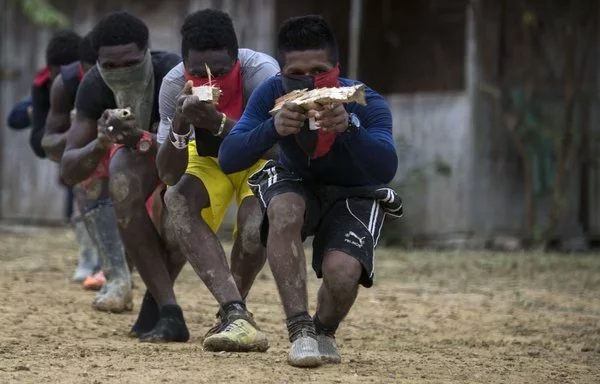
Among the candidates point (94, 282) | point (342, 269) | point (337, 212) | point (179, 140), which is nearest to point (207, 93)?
point (179, 140)

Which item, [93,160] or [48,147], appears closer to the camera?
[93,160]

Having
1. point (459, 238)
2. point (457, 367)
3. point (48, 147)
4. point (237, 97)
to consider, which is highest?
point (237, 97)

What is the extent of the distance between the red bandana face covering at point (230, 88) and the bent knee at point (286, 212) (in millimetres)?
913

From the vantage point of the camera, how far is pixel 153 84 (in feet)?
22.9

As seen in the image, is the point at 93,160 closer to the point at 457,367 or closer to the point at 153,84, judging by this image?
the point at 153,84

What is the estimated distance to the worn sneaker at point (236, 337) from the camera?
18.4 ft

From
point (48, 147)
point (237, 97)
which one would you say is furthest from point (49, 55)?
point (237, 97)

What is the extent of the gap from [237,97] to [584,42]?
8438mm

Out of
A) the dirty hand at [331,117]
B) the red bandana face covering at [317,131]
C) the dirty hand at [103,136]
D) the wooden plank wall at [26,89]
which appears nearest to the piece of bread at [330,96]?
the dirty hand at [331,117]

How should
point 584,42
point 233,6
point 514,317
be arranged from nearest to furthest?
1. point 514,317
2. point 584,42
3. point 233,6

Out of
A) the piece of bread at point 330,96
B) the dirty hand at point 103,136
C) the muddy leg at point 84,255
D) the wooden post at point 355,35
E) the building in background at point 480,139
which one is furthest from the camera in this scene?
the wooden post at point 355,35

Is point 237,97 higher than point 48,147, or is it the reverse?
point 237,97

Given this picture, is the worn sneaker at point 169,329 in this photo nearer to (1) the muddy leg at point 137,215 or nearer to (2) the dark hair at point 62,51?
(1) the muddy leg at point 137,215

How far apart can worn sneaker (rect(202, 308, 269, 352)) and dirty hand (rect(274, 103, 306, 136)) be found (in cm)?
102
